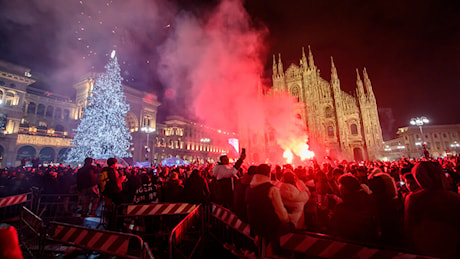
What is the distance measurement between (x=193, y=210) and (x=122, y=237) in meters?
2.14

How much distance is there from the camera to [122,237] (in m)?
3.12

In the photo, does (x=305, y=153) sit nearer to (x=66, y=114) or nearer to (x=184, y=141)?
(x=184, y=141)

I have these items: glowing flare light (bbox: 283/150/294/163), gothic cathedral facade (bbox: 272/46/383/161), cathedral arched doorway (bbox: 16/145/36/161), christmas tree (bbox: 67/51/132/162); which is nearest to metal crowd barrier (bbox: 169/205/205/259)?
christmas tree (bbox: 67/51/132/162)

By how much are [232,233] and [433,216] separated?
3814 millimetres

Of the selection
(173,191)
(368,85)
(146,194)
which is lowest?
(146,194)

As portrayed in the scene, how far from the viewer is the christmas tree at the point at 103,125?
22.8 metres

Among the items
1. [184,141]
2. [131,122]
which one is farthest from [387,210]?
[184,141]

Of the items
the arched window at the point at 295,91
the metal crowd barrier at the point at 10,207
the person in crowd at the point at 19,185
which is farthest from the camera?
the arched window at the point at 295,91

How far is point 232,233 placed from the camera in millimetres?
4836

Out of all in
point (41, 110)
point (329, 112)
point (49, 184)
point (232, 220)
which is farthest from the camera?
point (329, 112)

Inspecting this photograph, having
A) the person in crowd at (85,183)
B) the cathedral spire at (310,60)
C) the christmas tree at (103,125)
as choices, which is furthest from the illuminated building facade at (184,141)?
the person in crowd at (85,183)

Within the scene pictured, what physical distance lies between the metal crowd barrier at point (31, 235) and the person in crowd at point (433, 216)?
6.26 m

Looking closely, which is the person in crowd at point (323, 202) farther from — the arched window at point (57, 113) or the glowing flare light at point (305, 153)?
the arched window at point (57, 113)

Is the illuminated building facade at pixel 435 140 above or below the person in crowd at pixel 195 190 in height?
above
